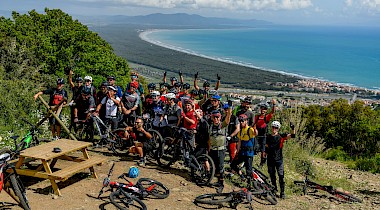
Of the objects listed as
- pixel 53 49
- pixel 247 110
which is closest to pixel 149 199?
pixel 247 110

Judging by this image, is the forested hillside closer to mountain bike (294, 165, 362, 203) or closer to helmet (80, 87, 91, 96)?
helmet (80, 87, 91, 96)

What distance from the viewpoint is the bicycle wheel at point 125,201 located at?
655 centimetres

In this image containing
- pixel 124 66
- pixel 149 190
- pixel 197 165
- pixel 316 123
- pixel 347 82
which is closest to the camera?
pixel 149 190

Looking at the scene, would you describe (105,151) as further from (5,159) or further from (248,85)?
(248,85)

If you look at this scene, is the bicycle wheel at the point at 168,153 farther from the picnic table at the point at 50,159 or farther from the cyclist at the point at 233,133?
the picnic table at the point at 50,159

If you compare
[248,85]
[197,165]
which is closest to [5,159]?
[197,165]

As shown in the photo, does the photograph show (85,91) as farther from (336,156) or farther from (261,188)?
(336,156)

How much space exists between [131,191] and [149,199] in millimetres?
428

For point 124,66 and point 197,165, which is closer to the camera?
point 197,165

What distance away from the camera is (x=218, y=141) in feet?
25.6

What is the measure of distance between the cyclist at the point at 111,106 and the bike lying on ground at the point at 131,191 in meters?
2.47

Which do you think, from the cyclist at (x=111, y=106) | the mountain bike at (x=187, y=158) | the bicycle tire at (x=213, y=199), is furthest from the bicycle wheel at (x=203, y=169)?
the cyclist at (x=111, y=106)

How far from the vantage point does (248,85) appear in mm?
76875

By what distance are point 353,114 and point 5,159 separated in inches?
811
